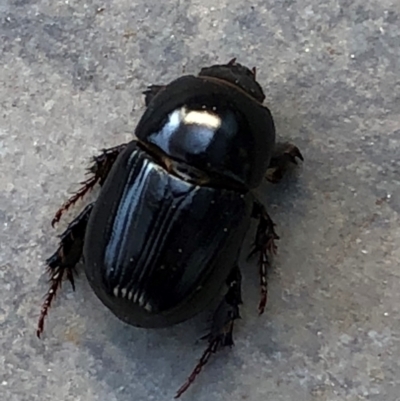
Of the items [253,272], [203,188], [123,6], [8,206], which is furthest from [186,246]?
[123,6]

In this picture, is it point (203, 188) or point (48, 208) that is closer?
point (203, 188)

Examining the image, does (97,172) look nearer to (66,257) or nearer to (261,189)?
(66,257)

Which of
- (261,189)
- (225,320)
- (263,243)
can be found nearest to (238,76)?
(261,189)

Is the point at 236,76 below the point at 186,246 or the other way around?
the other way around

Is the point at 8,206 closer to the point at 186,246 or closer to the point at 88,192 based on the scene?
the point at 88,192


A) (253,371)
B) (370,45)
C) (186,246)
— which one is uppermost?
(370,45)

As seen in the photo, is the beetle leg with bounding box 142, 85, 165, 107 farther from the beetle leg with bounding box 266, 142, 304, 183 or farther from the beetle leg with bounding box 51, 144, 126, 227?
the beetle leg with bounding box 266, 142, 304, 183

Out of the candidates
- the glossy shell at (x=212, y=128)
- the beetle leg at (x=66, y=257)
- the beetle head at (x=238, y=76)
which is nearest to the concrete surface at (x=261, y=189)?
the beetle leg at (x=66, y=257)
